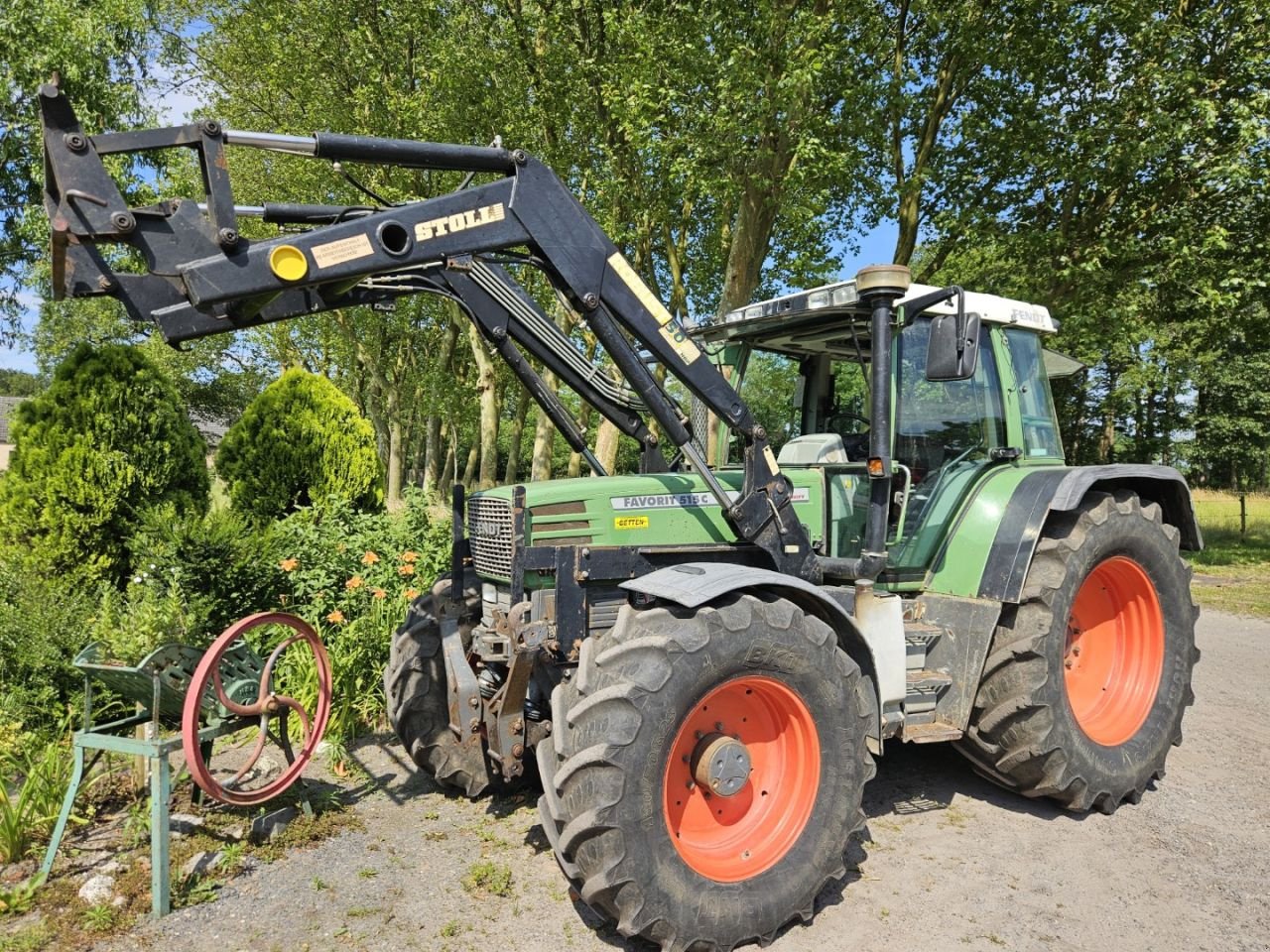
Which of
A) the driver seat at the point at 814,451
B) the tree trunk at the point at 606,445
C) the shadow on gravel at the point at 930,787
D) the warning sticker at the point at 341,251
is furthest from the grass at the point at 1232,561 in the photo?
the tree trunk at the point at 606,445

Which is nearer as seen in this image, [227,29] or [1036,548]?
[1036,548]

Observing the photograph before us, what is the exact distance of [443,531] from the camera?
6.61m

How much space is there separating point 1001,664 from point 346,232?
3.54 m

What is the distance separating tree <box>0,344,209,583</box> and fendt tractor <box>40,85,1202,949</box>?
2920mm

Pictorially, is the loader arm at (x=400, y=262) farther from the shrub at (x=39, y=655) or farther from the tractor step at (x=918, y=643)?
the shrub at (x=39, y=655)

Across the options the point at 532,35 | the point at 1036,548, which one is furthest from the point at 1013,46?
the point at 1036,548

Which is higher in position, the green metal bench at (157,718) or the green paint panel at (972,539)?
the green paint panel at (972,539)

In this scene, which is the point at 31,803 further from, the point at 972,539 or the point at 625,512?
the point at 972,539

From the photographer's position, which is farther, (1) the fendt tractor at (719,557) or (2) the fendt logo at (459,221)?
(2) the fendt logo at (459,221)

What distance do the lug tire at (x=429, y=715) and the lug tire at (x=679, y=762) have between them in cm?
128

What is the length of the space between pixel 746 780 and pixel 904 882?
923 millimetres

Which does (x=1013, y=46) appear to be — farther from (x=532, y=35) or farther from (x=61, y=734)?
(x=61, y=734)

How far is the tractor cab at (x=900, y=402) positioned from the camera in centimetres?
419

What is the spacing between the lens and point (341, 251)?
114 inches
